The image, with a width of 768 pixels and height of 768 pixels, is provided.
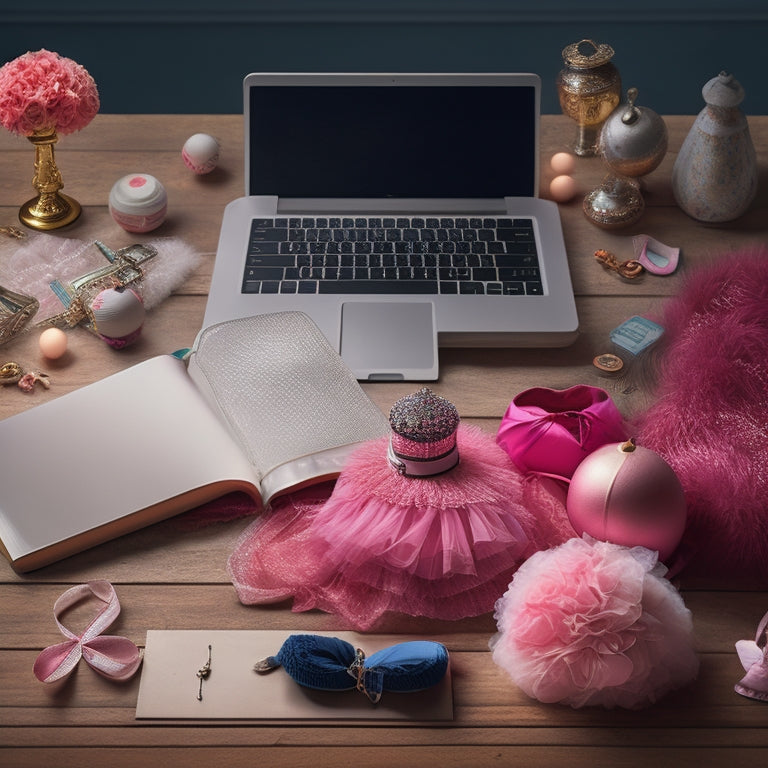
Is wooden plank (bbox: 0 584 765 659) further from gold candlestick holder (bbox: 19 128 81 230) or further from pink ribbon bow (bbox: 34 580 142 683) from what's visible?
gold candlestick holder (bbox: 19 128 81 230)

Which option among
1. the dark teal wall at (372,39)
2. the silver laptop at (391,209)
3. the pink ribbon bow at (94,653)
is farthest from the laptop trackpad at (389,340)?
the dark teal wall at (372,39)

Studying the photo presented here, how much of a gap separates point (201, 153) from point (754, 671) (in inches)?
39.4

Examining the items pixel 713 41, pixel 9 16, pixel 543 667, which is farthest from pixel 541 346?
pixel 9 16

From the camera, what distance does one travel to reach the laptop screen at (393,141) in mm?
1347

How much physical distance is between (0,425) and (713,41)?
228 cm

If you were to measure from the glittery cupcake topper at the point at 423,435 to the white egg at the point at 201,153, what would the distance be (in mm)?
682

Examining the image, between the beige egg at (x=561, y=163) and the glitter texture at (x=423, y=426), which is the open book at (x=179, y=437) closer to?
the glitter texture at (x=423, y=426)

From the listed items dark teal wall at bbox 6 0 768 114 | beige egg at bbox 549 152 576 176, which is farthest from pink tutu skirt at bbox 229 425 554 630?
dark teal wall at bbox 6 0 768 114

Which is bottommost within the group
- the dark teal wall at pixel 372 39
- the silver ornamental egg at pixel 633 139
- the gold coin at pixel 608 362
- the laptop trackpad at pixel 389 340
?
the dark teal wall at pixel 372 39

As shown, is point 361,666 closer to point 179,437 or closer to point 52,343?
point 179,437

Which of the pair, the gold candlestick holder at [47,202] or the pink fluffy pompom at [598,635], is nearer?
the pink fluffy pompom at [598,635]

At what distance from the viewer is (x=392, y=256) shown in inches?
51.5

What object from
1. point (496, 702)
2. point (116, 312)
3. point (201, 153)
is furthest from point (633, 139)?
point (496, 702)

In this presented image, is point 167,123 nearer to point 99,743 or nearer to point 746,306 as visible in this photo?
point 746,306
